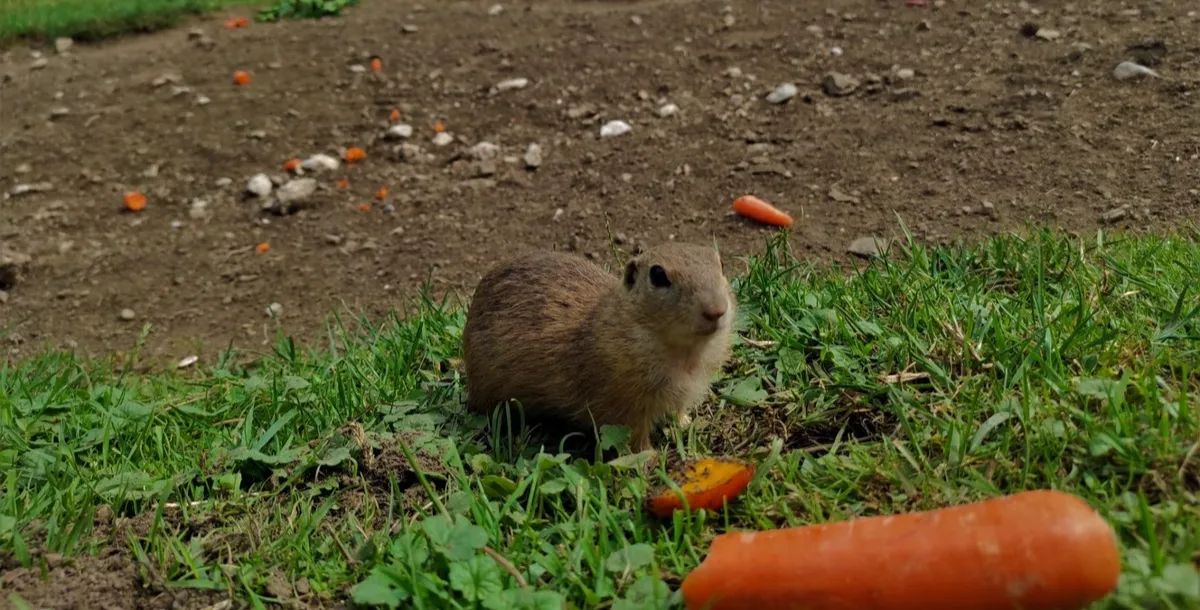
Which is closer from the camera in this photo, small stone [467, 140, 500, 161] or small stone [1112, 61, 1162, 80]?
small stone [1112, 61, 1162, 80]

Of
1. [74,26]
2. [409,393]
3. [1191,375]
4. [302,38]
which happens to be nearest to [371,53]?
[302,38]

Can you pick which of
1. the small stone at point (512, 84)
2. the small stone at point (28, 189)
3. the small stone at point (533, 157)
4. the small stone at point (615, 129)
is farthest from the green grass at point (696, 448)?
the small stone at point (512, 84)

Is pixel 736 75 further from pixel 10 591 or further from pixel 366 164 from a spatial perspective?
pixel 10 591

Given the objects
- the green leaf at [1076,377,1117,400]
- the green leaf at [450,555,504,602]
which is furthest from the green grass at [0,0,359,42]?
the green leaf at [1076,377,1117,400]

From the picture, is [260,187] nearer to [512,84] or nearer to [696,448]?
[512,84]

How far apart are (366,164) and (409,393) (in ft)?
9.78

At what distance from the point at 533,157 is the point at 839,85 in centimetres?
188

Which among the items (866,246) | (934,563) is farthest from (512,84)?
(934,563)

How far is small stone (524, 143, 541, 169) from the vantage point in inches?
219

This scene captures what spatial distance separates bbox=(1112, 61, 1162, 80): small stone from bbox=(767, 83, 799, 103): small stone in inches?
66.8

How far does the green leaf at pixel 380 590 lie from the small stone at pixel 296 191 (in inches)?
154

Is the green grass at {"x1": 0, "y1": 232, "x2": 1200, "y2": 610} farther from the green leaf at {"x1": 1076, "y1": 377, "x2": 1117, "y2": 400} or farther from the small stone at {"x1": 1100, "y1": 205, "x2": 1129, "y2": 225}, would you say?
the small stone at {"x1": 1100, "y1": 205, "x2": 1129, "y2": 225}

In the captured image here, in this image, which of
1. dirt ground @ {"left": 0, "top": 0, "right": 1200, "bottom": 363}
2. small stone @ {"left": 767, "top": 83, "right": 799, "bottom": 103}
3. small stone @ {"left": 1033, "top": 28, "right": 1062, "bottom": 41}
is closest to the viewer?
dirt ground @ {"left": 0, "top": 0, "right": 1200, "bottom": 363}

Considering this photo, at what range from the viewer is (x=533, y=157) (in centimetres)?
558
